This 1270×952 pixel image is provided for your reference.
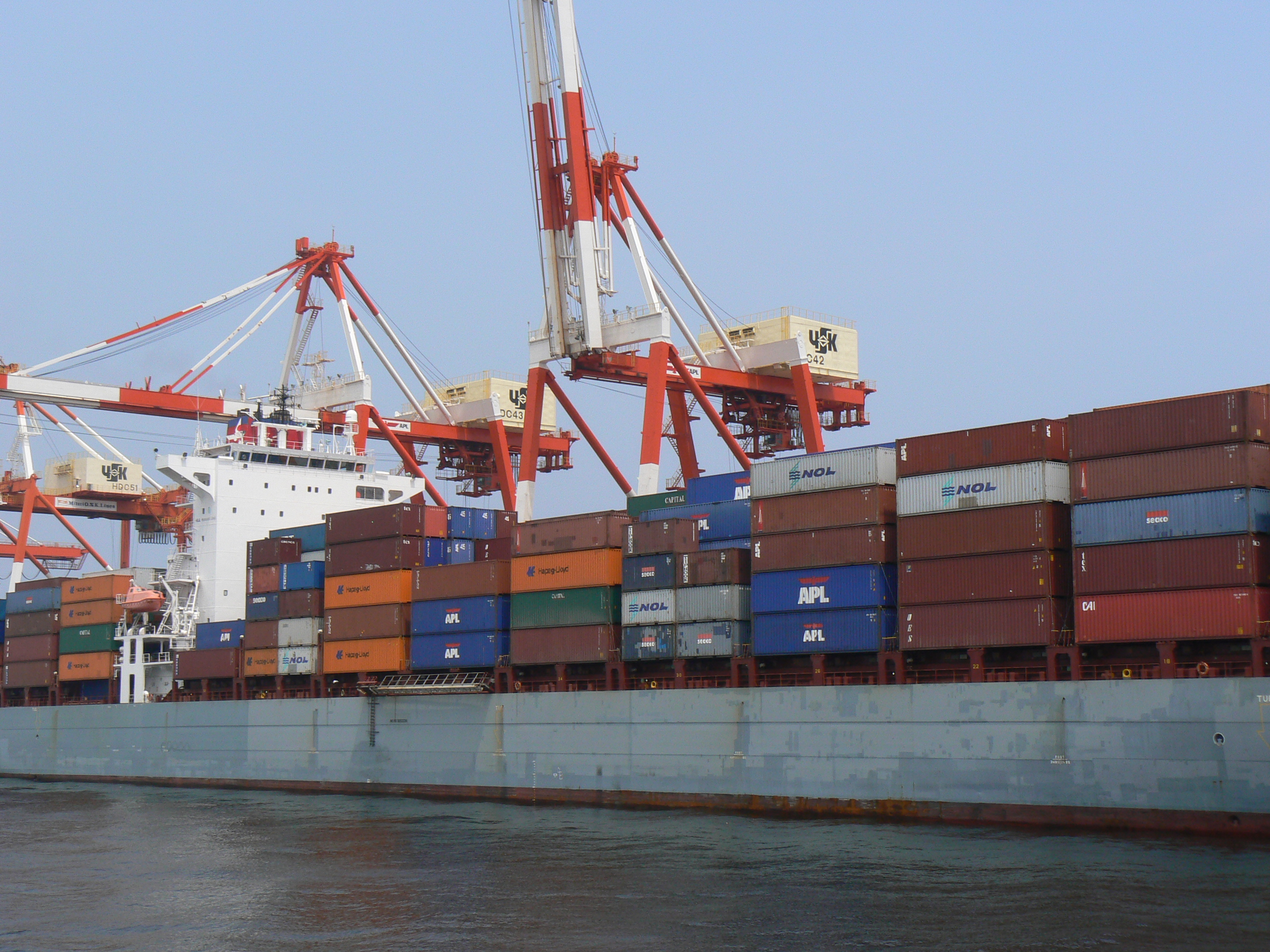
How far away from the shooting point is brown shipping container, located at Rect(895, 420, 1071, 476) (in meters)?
26.7

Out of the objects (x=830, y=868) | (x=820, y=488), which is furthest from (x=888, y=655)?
(x=830, y=868)

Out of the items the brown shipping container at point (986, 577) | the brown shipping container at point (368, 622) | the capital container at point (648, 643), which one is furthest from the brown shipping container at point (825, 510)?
the brown shipping container at point (368, 622)

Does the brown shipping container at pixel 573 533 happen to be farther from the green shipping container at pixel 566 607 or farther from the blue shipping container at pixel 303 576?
the blue shipping container at pixel 303 576

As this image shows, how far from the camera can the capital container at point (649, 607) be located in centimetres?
3192

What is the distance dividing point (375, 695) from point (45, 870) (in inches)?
530

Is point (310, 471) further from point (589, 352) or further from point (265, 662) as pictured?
point (589, 352)

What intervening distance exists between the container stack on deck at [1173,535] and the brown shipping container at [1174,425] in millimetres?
20

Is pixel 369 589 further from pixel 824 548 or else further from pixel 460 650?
pixel 824 548

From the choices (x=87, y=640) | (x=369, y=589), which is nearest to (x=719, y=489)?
(x=369, y=589)

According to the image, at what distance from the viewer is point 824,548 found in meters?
29.3

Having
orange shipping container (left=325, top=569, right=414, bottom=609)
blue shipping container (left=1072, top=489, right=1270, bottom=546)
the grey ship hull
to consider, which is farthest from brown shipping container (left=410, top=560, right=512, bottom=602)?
blue shipping container (left=1072, top=489, right=1270, bottom=546)

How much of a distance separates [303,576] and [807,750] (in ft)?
62.7

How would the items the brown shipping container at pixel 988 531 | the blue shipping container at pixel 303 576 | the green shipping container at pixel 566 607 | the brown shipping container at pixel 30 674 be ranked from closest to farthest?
1. the brown shipping container at pixel 988 531
2. the green shipping container at pixel 566 607
3. the blue shipping container at pixel 303 576
4. the brown shipping container at pixel 30 674

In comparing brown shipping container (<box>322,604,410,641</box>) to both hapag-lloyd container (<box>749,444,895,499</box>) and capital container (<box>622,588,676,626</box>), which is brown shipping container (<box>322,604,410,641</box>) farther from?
hapag-lloyd container (<box>749,444,895,499</box>)
